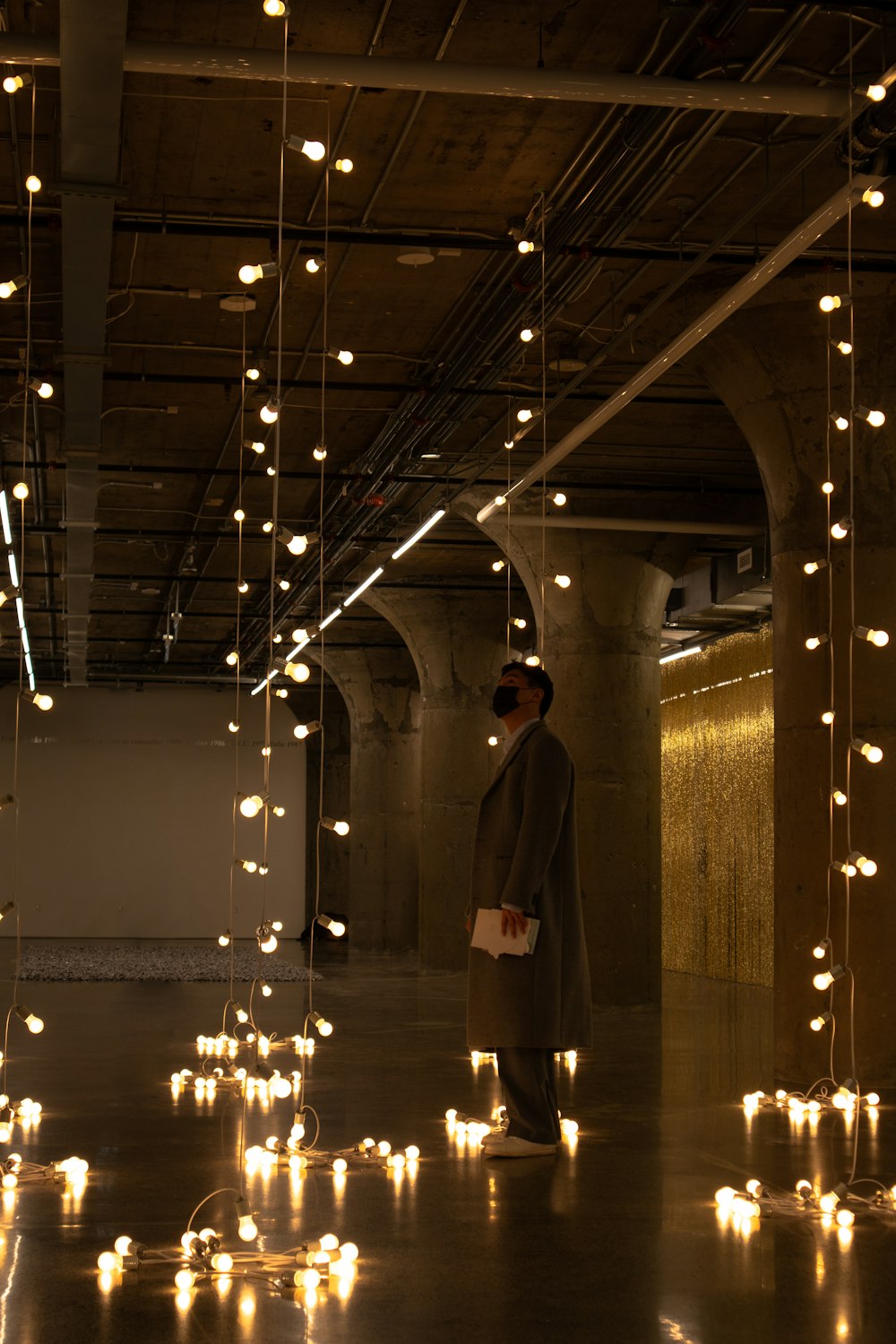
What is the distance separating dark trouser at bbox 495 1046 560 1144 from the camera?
556 cm

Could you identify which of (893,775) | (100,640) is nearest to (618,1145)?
(893,775)

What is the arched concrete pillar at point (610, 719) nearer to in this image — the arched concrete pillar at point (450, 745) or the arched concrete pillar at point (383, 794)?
the arched concrete pillar at point (450, 745)

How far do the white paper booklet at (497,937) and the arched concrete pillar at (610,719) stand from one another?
22.4 ft

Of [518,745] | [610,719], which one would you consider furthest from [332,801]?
[518,745]

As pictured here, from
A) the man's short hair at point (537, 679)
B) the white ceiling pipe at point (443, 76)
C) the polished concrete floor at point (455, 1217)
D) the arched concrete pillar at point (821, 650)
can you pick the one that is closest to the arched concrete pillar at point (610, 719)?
the polished concrete floor at point (455, 1217)

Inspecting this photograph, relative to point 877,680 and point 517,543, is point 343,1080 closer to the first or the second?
point 877,680

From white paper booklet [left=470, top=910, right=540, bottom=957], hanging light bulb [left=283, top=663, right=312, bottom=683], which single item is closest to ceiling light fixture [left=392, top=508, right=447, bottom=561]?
white paper booklet [left=470, top=910, right=540, bottom=957]

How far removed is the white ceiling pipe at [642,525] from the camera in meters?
12.0

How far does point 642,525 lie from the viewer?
1215 cm

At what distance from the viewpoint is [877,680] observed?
26.2 ft

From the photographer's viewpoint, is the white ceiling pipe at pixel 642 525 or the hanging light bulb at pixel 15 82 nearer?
the hanging light bulb at pixel 15 82

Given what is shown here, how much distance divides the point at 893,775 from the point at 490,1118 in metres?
2.78

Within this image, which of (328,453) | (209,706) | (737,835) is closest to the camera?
(328,453)

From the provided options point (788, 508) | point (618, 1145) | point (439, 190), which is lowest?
point (618, 1145)
